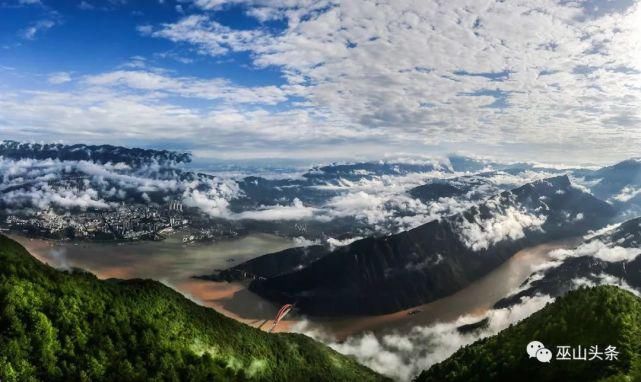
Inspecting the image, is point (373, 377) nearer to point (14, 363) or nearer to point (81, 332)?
point (81, 332)

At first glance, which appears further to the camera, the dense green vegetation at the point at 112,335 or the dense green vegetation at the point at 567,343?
the dense green vegetation at the point at 567,343

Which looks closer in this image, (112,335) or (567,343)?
(112,335)

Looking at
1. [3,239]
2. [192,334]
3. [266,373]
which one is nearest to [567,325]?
[266,373]

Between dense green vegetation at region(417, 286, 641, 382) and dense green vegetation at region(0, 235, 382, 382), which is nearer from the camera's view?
dense green vegetation at region(0, 235, 382, 382)

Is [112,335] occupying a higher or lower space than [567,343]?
lower

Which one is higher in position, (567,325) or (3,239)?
(3,239)
